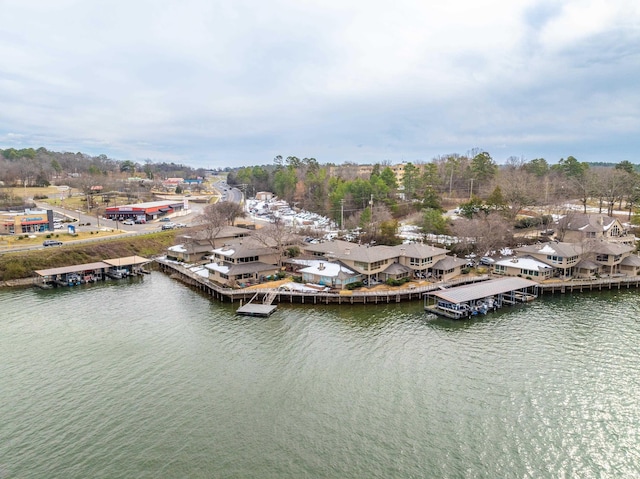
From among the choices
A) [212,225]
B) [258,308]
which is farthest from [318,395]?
[212,225]

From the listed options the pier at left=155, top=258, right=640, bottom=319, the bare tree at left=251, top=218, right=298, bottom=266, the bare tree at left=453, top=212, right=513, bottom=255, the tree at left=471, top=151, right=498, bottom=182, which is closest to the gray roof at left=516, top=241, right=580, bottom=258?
the pier at left=155, top=258, right=640, bottom=319

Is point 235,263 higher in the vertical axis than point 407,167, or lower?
lower

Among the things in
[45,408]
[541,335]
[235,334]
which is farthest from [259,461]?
[541,335]

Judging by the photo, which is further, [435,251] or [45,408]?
[435,251]

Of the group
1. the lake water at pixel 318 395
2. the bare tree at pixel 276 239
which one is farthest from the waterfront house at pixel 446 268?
the bare tree at pixel 276 239

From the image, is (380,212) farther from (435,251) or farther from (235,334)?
(235,334)
